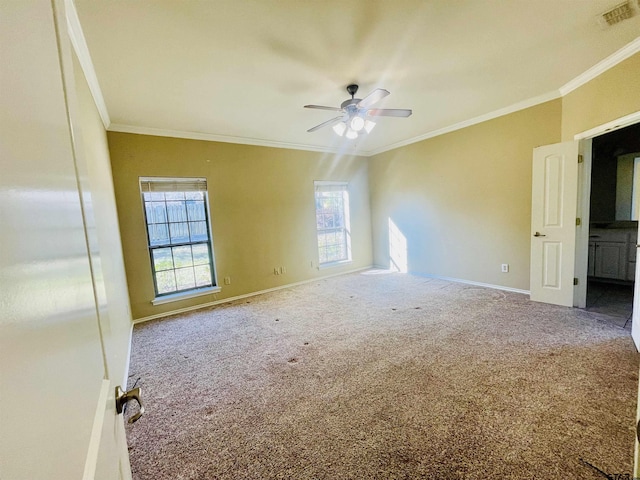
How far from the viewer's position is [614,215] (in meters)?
Answer: 4.43

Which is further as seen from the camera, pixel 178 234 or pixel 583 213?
pixel 178 234

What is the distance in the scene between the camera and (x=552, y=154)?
3.38m

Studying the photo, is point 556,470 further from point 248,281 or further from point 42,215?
Answer: point 248,281

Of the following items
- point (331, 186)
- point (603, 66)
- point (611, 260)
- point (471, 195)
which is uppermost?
point (603, 66)

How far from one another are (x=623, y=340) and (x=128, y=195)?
5.69 m

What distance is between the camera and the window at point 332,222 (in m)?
5.74

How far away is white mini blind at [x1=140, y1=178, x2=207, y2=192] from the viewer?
152 inches

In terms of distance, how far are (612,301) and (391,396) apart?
11.8 ft

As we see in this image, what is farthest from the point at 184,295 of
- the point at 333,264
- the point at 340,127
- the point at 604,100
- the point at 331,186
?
the point at 604,100

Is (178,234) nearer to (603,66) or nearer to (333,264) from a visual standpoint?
(333,264)

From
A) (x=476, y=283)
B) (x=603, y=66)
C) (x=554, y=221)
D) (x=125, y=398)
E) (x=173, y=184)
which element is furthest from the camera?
(x=476, y=283)

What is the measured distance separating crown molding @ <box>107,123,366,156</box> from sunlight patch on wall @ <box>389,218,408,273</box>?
190 centimetres

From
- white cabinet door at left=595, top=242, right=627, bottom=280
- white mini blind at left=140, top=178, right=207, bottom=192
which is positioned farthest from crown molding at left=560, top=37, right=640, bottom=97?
white mini blind at left=140, top=178, right=207, bottom=192

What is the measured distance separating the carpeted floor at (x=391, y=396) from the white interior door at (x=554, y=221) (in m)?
0.27
